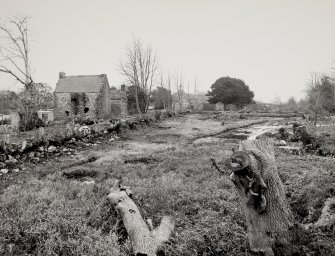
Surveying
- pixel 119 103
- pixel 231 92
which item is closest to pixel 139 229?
pixel 119 103

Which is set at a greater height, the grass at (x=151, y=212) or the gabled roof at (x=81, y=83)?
the gabled roof at (x=81, y=83)

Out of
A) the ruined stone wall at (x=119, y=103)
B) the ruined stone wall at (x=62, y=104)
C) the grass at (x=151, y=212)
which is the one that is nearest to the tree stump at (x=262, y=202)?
the grass at (x=151, y=212)

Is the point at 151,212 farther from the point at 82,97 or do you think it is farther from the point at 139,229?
the point at 82,97

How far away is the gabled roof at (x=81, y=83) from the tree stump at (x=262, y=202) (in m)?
35.7

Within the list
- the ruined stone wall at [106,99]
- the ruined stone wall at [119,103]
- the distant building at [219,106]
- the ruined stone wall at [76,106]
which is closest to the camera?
the ruined stone wall at [76,106]

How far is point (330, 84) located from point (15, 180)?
137 ft

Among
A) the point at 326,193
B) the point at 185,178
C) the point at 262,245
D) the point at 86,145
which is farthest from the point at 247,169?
the point at 86,145

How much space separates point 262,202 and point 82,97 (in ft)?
122

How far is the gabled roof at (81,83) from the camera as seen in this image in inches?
1484

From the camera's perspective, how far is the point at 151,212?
502 cm

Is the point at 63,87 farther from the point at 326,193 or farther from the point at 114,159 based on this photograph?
the point at 326,193

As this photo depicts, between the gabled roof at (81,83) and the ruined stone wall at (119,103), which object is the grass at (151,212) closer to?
the gabled roof at (81,83)

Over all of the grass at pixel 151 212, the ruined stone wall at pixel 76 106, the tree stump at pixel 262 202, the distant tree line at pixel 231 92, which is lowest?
the grass at pixel 151 212

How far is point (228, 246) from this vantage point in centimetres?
375
